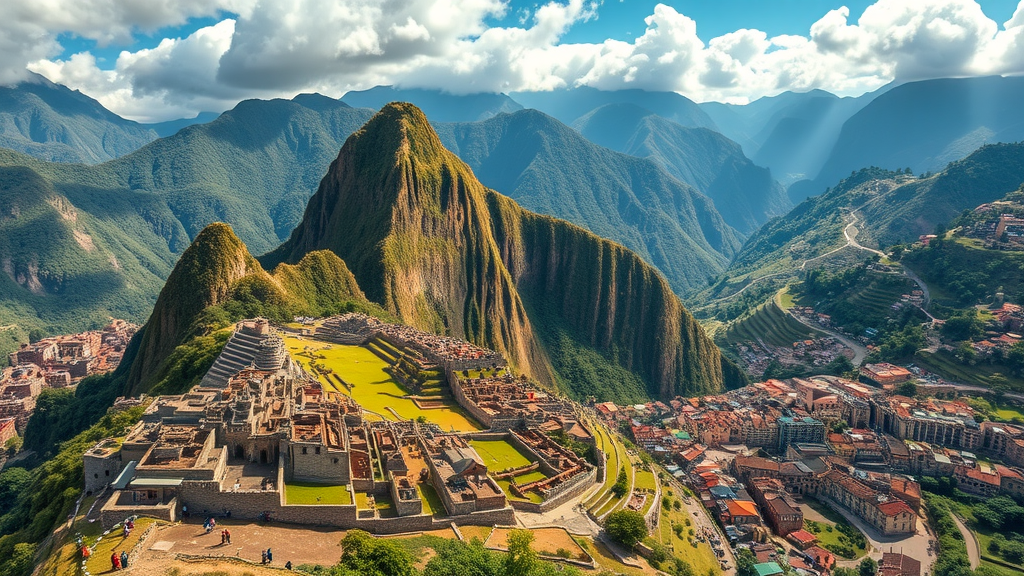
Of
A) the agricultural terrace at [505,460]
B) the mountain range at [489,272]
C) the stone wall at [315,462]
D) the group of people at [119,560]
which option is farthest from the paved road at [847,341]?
the group of people at [119,560]

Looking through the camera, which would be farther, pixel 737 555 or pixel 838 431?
pixel 838 431

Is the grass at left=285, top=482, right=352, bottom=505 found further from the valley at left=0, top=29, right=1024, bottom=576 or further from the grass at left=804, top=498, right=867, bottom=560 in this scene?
the grass at left=804, top=498, right=867, bottom=560

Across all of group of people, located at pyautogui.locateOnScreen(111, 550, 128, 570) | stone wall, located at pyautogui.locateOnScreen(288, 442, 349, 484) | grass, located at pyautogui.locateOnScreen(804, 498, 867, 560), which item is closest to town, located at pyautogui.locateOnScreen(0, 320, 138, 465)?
stone wall, located at pyautogui.locateOnScreen(288, 442, 349, 484)

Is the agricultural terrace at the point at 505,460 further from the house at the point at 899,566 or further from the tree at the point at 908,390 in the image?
the tree at the point at 908,390

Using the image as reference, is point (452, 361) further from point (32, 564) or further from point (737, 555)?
point (32, 564)

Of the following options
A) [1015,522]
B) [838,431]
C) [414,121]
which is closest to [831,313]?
[838,431]

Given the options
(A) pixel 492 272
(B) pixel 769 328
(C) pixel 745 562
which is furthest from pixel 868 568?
(B) pixel 769 328

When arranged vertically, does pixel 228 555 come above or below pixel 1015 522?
above
